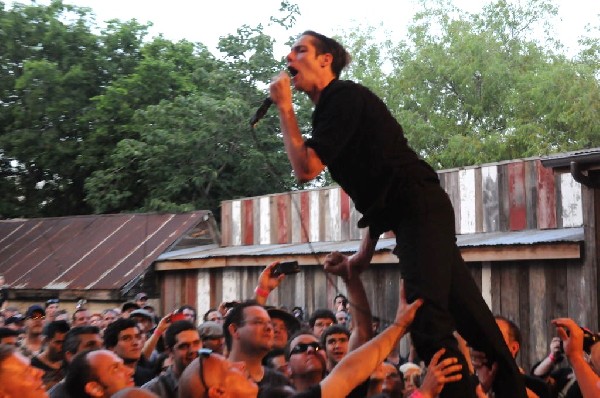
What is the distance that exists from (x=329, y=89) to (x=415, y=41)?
35377 millimetres

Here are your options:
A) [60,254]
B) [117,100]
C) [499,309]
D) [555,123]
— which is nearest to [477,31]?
[555,123]

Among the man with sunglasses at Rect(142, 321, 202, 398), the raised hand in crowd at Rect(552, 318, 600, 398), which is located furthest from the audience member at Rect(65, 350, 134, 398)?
the raised hand in crowd at Rect(552, 318, 600, 398)

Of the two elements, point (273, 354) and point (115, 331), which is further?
point (273, 354)

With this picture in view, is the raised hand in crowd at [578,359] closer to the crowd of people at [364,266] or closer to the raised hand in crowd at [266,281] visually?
the crowd of people at [364,266]

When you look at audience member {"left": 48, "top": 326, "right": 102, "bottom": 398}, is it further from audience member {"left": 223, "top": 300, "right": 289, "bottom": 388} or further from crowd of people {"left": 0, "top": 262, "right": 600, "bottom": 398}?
audience member {"left": 223, "top": 300, "right": 289, "bottom": 388}

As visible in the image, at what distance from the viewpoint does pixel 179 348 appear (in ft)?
24.3

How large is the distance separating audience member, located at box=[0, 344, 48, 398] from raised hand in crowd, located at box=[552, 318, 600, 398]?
2.67m

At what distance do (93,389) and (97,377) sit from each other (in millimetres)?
66

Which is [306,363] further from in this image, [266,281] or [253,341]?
[266,281]

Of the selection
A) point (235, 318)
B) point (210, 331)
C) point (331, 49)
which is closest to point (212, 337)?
point (210, 331)

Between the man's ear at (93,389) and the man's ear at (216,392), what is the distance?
3.46 ft

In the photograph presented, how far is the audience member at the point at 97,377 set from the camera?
18.2 feet

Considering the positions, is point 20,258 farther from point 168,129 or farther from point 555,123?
point 555,123

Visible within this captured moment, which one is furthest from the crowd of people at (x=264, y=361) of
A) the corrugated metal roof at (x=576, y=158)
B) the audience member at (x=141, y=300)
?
the corrugated metal roof at (x=576, y=158)
